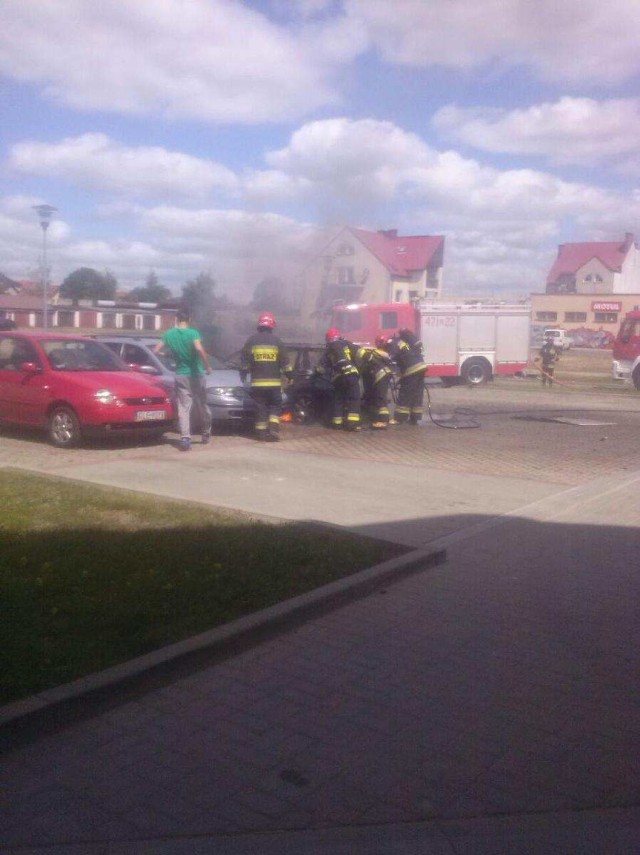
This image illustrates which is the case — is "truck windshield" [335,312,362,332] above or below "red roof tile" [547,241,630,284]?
below

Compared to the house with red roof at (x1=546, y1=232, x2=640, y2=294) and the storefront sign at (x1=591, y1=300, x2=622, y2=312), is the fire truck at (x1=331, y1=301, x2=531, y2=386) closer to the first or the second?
the storefront sign at (x1=591, y1=300, x2=622, y2=312)

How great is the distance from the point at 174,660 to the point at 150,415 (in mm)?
7197

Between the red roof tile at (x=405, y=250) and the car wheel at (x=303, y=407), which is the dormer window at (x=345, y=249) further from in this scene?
the car wheel at (x=303, y=407)

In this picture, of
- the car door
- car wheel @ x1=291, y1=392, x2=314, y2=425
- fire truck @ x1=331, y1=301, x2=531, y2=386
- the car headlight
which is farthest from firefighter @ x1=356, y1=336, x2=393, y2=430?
fire truck @ x1=331, y1=301, x2=531, y2=386

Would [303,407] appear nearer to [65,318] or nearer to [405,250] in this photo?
[65,318]

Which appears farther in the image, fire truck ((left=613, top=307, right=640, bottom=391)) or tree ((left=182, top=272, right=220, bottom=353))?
fire truck ((left=613, top=307, right=640, bottom=391))

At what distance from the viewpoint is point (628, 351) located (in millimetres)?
27859

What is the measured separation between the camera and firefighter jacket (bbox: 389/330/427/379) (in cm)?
1494

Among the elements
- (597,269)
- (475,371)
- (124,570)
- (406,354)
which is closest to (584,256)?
(597,269)

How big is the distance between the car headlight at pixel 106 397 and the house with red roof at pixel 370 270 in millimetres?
16913

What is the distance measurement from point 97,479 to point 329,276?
2163 cm

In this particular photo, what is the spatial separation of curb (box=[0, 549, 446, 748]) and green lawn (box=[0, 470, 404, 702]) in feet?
0.38

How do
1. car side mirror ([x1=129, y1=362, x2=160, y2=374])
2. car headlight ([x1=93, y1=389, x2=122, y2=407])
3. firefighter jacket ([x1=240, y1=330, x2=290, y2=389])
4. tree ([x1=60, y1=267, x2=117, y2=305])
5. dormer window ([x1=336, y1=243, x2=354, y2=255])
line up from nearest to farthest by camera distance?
car headlight ([x1=93, y1=389, x2=122, y2=407]) < firefighter jacket ([x1=240, y1=330, x2=290, y2=389]) < car side mirror ([x1=129, y1=362, x2=160, y2=374]) < dormer window ([x1=336, y1=243, x2=354, y2=255]) < tree ([x1=60, y1=267, x2=117, y2=305])

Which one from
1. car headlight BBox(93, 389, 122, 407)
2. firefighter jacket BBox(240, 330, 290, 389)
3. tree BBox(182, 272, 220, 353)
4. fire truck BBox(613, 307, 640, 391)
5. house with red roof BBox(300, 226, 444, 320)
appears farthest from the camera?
house with red roof BBox(300, 226, 444, 320)
